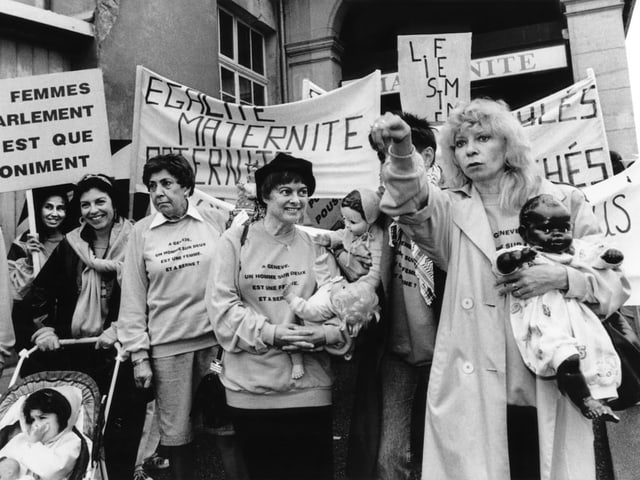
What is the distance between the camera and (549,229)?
1874 millimetres

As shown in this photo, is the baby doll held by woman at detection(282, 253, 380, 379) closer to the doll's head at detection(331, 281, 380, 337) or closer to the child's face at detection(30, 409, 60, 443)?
the doll's head at detection(331, 281, 380, 337)

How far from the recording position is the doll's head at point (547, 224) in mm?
1854

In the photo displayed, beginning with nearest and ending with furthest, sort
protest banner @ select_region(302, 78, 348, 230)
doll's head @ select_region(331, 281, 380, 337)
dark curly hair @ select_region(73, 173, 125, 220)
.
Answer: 1. doll's head @ select_region(331, 281, 380, 337)
2. dark curly hair @ select_region(73, 173, 125, 220)
3. protest banner @ select_region(302, 78, 348, 230)

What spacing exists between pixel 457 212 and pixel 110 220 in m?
2.15

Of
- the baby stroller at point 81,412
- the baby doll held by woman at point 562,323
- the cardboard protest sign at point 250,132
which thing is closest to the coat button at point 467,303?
the baby doll held by woman at point 562,323

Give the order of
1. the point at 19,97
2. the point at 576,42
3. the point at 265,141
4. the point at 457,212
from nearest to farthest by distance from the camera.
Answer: the point at 457,212
the point at 19,97
the point at 265,141
the point at 576,42

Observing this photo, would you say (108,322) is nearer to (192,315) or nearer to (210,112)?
(192,315)

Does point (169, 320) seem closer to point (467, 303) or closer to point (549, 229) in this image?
point (467, 303)

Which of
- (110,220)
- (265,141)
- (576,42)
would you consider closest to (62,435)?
(110,220)

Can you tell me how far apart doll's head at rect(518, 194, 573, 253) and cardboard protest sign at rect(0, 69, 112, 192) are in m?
3.06

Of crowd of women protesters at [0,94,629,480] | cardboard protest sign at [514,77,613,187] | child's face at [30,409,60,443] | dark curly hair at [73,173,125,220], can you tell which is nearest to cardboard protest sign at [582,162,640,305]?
cardboard protest sign at [514,77,613,187]

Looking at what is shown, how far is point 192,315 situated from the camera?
288cm

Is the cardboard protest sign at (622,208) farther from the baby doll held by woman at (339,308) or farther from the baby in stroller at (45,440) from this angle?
the baby in stroller at (45,440)

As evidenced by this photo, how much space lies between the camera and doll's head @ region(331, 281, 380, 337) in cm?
226
